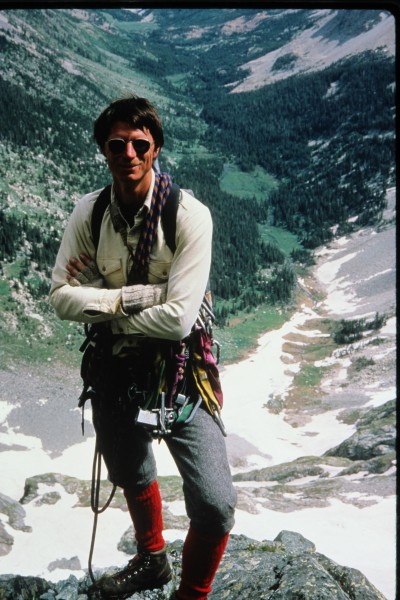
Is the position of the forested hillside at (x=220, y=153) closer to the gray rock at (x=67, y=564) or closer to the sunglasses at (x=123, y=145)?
the gray rock at (x=67, y=564)

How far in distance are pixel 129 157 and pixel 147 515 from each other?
2714 millimetres

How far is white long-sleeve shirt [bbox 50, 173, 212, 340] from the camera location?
3221 millimetres

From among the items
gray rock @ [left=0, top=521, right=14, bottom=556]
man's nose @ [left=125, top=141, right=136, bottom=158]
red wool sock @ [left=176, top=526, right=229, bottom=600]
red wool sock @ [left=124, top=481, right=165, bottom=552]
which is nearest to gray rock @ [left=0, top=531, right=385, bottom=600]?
red wool sock @ [left=124, top=481, right=165, bottom=552]

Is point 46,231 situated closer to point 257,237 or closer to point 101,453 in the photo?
point 257,237

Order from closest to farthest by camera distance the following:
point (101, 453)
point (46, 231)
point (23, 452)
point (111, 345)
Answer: point (111, 345) < point (101, 453) < point (23, 452) < point (46, 231)

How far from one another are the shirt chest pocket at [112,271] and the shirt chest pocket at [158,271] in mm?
221

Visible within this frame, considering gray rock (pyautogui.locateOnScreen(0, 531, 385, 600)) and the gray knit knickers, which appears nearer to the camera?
the gray knit knickers

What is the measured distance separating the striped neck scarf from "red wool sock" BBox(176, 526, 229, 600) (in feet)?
6.17

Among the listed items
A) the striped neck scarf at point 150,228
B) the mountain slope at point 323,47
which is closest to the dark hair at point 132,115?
the striped neck scarf at point 150,228

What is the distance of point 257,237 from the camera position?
65.9 m

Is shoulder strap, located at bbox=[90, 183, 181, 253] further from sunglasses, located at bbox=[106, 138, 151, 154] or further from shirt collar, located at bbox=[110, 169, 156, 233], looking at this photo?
sunglasses, located at bbox=[106, 138, 151, 154]

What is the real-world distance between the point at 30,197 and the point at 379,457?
49.8 metres

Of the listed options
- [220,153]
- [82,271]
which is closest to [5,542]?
[82,271]

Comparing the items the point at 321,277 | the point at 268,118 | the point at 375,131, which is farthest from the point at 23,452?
the point at 268,118
